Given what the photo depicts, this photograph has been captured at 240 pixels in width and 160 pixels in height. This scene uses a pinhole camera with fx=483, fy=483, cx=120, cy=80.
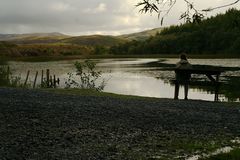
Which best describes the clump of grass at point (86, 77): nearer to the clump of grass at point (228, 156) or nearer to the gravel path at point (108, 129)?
the gravel path at point (108, 129)

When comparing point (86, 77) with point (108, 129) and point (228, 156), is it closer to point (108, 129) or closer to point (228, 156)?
point (108, 129)

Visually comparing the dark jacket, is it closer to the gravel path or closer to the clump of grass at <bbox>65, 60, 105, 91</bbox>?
the gravel path

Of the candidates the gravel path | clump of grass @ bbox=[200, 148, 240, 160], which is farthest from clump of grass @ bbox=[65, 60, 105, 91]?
clump of grass @ bbox=[200, 148, 240, 160]

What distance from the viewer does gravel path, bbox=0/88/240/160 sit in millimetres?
12844

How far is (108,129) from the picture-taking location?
16094mm

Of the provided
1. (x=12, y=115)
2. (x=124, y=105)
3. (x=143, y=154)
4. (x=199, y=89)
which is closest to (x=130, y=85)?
(x=199, y=89)

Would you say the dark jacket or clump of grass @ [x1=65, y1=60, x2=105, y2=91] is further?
clump of grass @ [x1=65, y1=60, x2=105, y2=91]

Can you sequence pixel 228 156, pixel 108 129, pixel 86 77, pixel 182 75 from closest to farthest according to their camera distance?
pixel 228 156
pixel 108 129
pixel 182 75
pixel 86 77

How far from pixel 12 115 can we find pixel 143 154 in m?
7.04

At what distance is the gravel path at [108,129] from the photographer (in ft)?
42.1

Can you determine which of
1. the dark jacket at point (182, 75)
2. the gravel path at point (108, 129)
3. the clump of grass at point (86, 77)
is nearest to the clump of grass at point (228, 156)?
the gravel path at point (108, 129)

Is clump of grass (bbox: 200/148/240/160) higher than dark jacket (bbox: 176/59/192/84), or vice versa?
dark jacket (bbox: 176/59/192/84)

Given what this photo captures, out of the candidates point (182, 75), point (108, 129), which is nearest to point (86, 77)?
point (182, 75)

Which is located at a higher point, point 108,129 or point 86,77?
point 108,129
